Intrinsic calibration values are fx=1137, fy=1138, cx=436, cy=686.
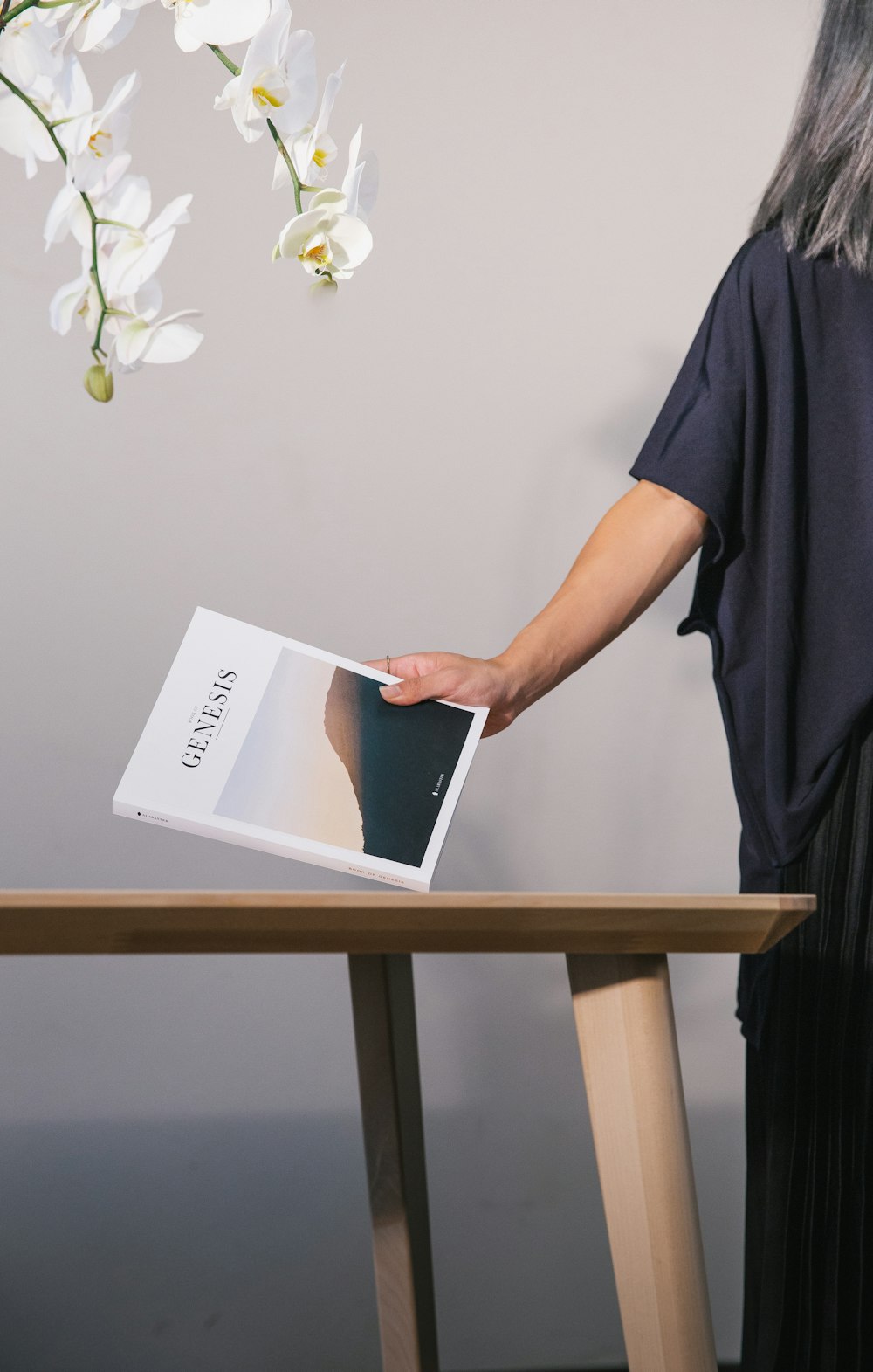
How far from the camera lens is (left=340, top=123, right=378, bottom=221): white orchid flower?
0.46 m

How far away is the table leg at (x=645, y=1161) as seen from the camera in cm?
55

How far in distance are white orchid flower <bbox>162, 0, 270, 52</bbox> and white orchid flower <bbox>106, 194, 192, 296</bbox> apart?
7cm

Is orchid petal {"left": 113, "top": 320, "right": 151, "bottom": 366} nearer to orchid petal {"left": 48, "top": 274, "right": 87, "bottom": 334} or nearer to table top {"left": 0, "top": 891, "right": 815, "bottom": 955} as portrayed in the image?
orchid petal {"left": 48, "top": 274, "right": 87, "bottom": 334}

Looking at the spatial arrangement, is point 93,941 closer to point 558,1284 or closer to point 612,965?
point 612,965

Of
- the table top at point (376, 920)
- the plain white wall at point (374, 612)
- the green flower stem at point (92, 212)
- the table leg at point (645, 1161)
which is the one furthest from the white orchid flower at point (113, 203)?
the plain white wall at point (374, 612)

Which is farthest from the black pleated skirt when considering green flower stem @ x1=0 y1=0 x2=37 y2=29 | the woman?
green flower stem @ x1=0 y1=0 x2=37 y2=29

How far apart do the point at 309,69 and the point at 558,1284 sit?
149 centimetres

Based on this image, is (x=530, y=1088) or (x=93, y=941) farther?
(x=530, y=1088)

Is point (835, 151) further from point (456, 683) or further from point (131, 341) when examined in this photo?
point (131, 341)

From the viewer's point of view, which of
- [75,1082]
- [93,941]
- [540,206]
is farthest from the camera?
[540,206]

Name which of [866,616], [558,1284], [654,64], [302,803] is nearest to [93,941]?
[302,803]

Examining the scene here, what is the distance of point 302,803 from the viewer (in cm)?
61

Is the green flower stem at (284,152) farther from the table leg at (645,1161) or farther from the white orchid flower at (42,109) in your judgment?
the table leg at (645,1161)

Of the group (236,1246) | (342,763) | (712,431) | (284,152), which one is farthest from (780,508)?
(236,1246)
